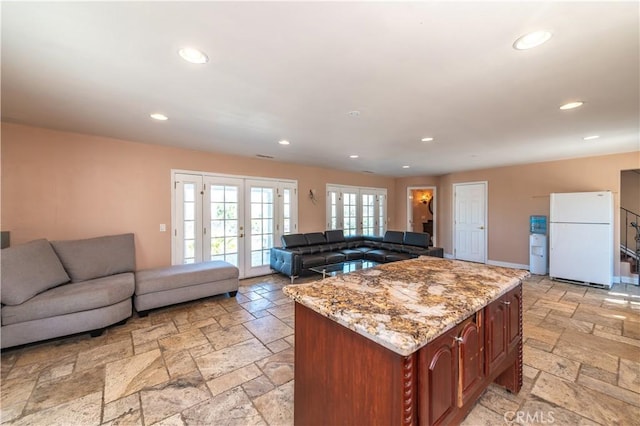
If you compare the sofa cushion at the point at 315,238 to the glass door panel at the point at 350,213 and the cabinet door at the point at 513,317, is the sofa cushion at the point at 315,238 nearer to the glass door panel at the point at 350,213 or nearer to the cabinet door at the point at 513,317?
the glass door panel at the point at 350,213

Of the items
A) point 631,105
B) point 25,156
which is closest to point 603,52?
point 631,105

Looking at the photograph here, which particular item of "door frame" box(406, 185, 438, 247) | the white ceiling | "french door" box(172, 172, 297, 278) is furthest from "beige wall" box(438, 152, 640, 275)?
"french door" box(172, 172, 297, 278)

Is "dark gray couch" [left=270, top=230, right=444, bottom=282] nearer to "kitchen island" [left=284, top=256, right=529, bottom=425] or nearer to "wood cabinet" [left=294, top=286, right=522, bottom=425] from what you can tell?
"kitchen island" [left=284, top=256, right=529, bottom=425]

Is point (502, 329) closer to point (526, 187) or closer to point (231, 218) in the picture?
point (231, 218)

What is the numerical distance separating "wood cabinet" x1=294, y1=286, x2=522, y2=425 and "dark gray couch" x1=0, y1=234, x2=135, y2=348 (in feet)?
8.84

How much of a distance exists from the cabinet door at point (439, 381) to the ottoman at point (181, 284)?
3.51 m

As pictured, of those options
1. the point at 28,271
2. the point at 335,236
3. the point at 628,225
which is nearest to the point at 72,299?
the point at 28,271

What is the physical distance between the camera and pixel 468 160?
5.39 m

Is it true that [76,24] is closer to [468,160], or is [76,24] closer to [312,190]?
[312,190]

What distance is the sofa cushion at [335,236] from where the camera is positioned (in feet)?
20.9

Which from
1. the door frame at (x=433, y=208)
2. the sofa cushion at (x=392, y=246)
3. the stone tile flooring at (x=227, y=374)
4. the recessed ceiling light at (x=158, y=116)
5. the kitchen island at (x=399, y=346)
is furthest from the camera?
the door frame at (x=433, y=208)

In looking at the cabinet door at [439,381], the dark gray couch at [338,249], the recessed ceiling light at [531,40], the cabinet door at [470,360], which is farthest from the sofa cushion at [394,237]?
the cabinet door at [439,381]

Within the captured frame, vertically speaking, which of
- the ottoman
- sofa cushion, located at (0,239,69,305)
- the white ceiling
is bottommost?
the ottoman

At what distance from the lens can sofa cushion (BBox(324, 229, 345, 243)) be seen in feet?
20.9
